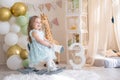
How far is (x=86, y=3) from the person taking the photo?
172 inches

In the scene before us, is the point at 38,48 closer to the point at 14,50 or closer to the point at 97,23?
the point at 14,50

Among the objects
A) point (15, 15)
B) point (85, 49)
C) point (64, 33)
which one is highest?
point (15, 15)

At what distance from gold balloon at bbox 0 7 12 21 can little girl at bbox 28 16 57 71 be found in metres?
0.58

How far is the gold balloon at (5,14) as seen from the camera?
12.7 feet

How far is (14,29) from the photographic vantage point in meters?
3.98

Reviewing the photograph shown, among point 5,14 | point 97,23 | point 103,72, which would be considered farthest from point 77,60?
point 5,14

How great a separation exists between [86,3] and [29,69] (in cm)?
169

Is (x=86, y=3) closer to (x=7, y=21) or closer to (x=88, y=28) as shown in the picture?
(x=88, y=28)

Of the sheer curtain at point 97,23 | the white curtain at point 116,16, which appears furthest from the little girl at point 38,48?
the white curtain at point 116,16

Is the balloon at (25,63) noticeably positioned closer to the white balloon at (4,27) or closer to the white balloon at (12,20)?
the white balloon at (4,27)

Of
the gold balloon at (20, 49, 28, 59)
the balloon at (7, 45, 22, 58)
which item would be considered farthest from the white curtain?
the balloon at (7, 45, 22, 58)

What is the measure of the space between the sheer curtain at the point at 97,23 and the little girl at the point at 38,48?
986 mm

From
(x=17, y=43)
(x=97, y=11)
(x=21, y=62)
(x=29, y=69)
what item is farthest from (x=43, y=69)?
(x=97, y=11)

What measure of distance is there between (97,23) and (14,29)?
1439mm
